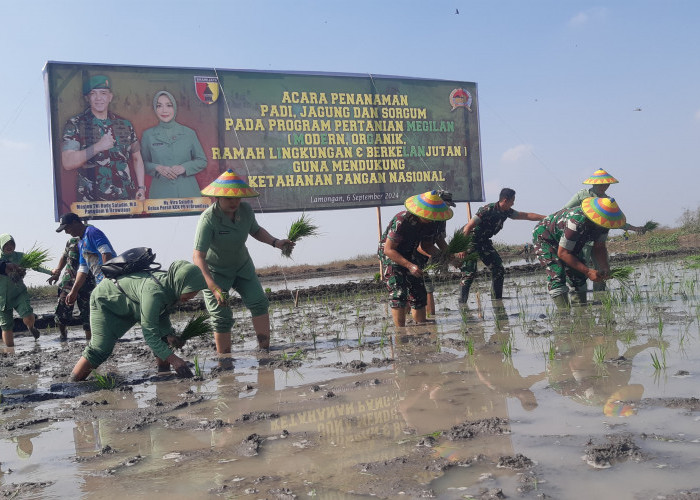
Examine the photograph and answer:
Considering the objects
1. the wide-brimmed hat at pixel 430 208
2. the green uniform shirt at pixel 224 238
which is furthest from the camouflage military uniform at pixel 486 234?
the green uniform shirt at pixel 224 238

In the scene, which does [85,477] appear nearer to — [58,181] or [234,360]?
[234,360]

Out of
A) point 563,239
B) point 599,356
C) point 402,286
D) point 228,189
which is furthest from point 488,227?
point 599,356

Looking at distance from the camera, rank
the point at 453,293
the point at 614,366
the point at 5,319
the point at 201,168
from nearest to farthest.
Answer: the point at 614,366 < the point at 5,319 < the point at 453,293 < the point at 201,168

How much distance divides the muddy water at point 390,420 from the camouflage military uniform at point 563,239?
1093 millimetres

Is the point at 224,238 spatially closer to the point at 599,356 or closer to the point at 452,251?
the point at 452,251

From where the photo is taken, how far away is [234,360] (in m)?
5.76

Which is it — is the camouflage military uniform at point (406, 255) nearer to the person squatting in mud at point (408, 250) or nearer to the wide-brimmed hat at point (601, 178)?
the person squatting in mud at point (408, 250)

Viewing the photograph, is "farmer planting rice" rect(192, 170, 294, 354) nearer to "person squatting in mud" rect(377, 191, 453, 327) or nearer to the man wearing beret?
"person squatting in mud" rect(377, 191, 453, 327)

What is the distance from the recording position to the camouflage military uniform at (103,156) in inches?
427

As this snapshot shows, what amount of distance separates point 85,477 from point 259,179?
9.55 meters

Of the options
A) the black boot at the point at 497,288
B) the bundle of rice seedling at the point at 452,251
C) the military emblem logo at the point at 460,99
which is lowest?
the black boot at the point at 497,288

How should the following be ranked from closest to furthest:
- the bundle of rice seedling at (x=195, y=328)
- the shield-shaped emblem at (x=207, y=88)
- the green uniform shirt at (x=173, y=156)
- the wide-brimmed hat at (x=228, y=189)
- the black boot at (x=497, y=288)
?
1. the bundle of rice seedling at (x=195, y=328)
2. the wide-brimmed hat at (x=228, y=189)
3. the black boot at (x=497, y=288)
4. the green uniform shirt at (x=173, y=156)
5. the shield-shaped emblem at (x=207, y=88)

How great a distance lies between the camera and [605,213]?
21.4 feet

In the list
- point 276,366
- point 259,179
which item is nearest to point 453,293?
point 259,179
